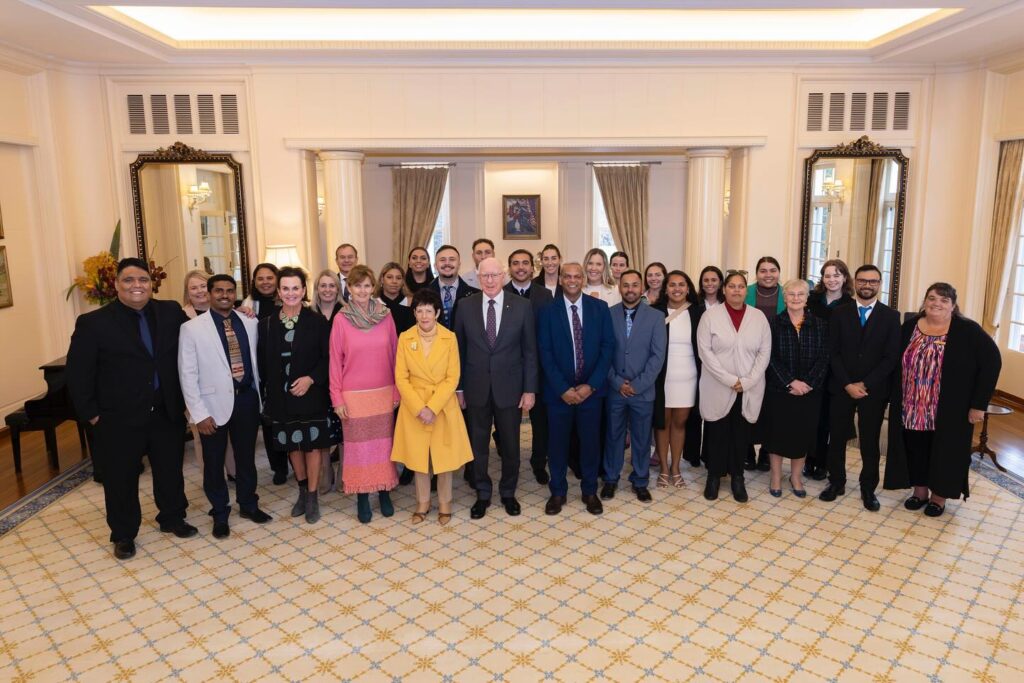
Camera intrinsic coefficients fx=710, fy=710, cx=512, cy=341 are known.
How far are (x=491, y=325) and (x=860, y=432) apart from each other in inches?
101

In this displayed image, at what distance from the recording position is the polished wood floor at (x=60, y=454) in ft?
17.4

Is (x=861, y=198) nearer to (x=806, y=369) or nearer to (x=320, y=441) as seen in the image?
(x=806, y=369)

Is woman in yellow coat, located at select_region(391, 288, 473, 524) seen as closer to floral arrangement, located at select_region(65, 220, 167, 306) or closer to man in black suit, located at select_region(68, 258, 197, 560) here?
man in black suit, located at select_region(68, 258, 197, 560)

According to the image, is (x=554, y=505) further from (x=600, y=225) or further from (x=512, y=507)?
(x=600, y=225)

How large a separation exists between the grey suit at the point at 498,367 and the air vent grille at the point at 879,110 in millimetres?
5296

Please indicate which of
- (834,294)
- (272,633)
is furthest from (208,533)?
(834,294)

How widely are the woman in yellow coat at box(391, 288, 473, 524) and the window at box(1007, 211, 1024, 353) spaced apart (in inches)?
249

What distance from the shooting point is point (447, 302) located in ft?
16.9

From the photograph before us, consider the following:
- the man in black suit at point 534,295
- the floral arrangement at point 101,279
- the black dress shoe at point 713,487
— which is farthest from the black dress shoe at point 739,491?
the floral arrangement at point 101,279

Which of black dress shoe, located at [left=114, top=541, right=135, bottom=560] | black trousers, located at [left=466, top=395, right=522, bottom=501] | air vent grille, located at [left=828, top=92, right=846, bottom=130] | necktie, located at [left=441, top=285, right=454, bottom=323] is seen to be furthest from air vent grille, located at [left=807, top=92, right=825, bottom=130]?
black dress shoe, located at [left=114, top=541, right=135, bottom=560]

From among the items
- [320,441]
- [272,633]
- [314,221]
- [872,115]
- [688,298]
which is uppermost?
[872,115]

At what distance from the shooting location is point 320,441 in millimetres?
4469

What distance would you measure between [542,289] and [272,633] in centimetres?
289

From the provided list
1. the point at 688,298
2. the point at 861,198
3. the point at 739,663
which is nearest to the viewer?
the point at 739,663
